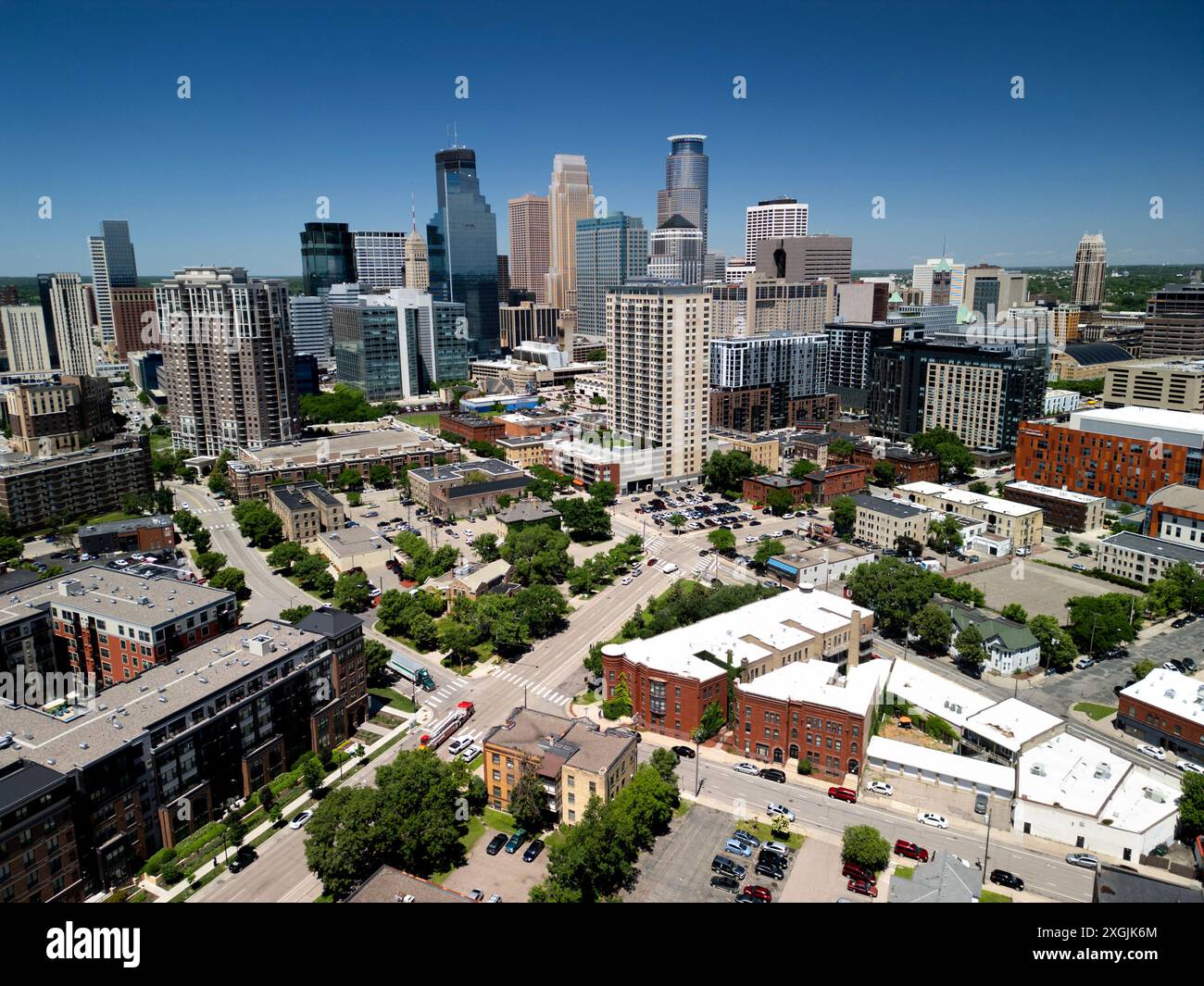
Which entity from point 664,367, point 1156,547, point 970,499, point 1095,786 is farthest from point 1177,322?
point 1095,786

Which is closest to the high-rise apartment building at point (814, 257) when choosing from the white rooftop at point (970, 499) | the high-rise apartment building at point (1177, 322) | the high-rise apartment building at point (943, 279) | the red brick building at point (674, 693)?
the high-rise apartment building at point (943, 279)

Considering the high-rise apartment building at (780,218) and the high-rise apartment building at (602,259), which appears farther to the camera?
the high-rise apartment building at (780,218)

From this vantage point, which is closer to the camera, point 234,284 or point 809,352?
point 234,284

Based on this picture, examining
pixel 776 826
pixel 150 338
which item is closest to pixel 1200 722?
pixel 776 826

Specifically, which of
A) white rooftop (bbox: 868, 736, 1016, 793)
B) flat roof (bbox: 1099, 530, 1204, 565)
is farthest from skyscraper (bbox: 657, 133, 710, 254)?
white rooftop (bbox: 868, 736, 1016, 793)

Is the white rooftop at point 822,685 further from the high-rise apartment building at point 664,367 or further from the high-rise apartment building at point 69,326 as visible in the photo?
the high-rise apartment building at point 69,326

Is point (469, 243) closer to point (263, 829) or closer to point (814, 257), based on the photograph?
point (814, 257)
